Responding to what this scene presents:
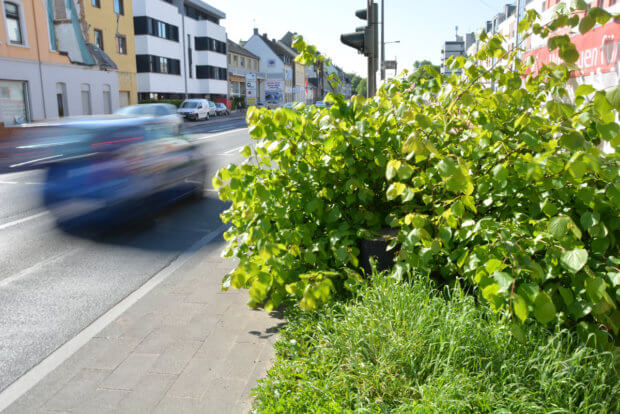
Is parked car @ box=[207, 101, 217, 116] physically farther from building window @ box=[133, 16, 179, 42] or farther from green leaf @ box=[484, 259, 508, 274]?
green leaf @ box=[484, 259, 508, 274]

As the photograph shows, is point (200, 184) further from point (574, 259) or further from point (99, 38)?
point (99, 38)

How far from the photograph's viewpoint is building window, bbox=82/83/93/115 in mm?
33938

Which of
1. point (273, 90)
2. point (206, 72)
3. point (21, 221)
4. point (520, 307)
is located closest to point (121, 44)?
point (206, 72)

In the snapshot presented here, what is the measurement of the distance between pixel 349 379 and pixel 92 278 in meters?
3.83

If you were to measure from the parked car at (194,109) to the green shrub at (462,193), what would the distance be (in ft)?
130

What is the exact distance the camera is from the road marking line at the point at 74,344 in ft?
11.4

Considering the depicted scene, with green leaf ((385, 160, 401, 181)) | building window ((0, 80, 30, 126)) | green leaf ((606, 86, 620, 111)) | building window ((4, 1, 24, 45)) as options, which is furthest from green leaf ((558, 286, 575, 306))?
building window ((4, 1, 24, 45))

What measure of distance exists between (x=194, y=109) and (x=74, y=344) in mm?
41305

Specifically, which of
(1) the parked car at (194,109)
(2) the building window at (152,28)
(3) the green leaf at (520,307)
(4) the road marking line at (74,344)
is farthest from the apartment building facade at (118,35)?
(3) the green leaf at (520,307)

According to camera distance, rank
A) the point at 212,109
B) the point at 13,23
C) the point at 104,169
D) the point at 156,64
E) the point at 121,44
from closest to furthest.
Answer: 1. the point at 104,169
2. the point at 13,23
3. the point at 121,44
4. the point at 156,64
5. the point at 212,109

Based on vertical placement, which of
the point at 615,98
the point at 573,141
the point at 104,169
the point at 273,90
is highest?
the point at 273,90

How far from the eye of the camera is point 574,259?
2.59 metres

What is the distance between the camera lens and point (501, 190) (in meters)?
→ 3.44

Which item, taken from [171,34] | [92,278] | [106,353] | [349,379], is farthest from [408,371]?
[171,34]
